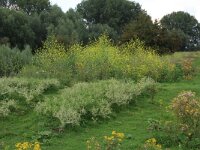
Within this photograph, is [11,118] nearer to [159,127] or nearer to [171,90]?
[159,127]

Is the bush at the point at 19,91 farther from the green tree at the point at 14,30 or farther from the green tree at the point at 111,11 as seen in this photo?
the green tree at the point at 111,11

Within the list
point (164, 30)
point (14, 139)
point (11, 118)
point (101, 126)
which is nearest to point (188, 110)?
point (101, 126)

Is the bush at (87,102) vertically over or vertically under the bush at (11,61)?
under

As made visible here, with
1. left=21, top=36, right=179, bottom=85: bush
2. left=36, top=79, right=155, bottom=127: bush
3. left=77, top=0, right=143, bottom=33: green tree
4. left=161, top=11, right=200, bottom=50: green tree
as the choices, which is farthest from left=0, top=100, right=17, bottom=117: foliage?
left=161, top=11, right=200, bottom=50: green tree

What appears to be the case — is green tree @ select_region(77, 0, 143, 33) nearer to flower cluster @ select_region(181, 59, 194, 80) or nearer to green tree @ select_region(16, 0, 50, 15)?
green tree @ select_region(16, 0, 50, 15)

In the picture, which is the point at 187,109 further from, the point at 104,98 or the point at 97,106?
the point at 104,98

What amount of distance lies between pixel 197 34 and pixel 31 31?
31658mm

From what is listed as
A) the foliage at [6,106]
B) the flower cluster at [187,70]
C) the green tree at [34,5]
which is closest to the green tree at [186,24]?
the green tree at [34,5]

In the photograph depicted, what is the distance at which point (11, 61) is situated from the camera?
21.1 meters

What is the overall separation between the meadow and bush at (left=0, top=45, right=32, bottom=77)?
170cm

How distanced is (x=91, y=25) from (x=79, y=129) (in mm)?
47477

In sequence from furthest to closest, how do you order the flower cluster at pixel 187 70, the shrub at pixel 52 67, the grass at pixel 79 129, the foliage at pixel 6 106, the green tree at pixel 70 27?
the green tree at pixel 70 27
the flower cluster at pixel 187 70
the shrub at pixel 52 67
the foliage at pixel 6 106
the grass at pixel 79 129

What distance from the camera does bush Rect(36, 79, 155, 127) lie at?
10.6 meters

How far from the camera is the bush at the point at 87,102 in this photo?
10.6m
